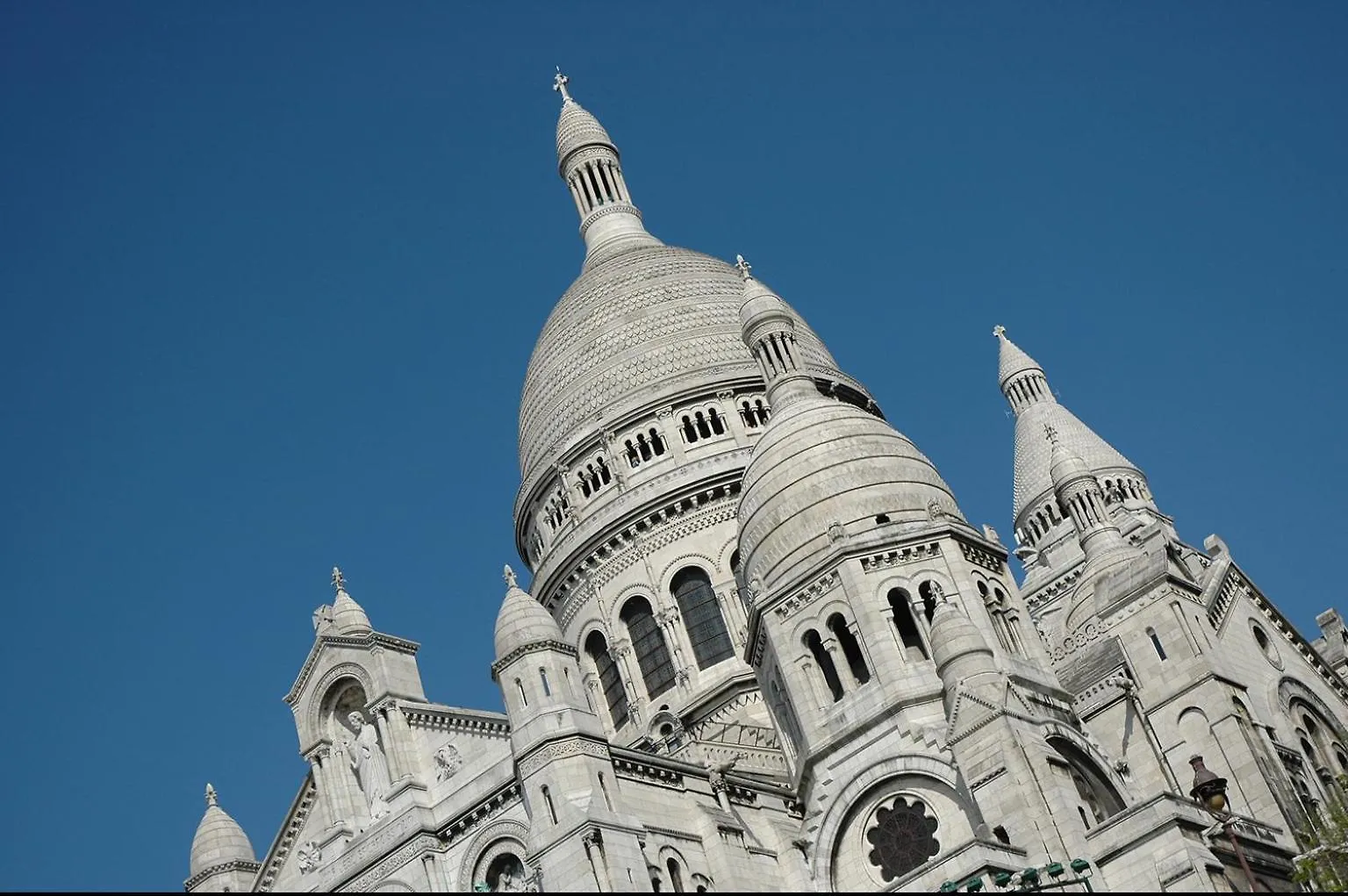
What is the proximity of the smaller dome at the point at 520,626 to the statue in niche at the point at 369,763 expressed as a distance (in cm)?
440

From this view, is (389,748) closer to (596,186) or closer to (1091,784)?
(1091,784)

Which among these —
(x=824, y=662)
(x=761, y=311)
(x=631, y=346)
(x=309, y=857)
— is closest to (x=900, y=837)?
(x=824, y=662)

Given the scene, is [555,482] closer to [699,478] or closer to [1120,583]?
[699,478]

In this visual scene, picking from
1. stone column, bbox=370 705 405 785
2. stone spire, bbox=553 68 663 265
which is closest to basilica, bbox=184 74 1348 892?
stone column, bbox=370 705 405 785

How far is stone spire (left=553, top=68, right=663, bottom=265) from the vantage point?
7462cm

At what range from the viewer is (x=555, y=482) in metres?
64.9

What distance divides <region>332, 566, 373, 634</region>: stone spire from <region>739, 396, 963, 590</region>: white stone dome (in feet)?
31.9

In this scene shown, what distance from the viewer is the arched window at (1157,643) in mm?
49844

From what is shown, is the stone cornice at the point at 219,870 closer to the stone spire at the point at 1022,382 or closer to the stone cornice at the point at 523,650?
the stone cornice at the point at 523,650

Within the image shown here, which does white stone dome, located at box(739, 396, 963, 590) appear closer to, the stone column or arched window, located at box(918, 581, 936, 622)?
arched window, located at box(918, 581, 936, 622)

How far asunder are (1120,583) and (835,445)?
8555 millimetres

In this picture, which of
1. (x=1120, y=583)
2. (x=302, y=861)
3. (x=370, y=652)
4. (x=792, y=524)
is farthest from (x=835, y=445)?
(x=302, y=861)

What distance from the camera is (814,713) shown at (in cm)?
4681

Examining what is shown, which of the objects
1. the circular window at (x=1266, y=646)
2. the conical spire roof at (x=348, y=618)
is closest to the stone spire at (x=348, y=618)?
the conical spire roof at (x=348, y=618)
